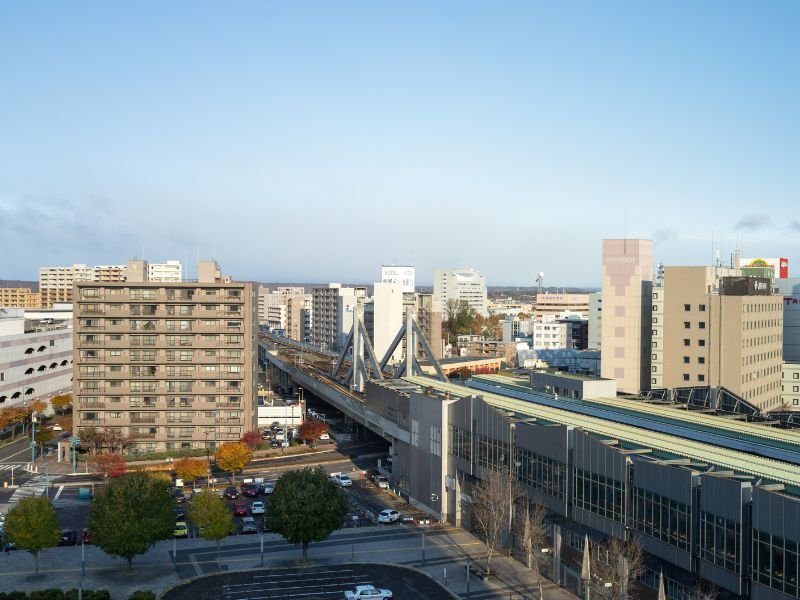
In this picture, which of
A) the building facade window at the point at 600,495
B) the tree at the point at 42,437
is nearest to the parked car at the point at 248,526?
the building facade window at the point at 600,495

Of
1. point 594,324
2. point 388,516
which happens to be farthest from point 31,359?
point 594,324

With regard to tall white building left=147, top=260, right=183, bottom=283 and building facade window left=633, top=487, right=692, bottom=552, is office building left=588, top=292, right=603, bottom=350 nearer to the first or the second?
tall white building left=147, top=260, right=183, bottom=283

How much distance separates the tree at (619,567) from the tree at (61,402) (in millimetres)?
64622

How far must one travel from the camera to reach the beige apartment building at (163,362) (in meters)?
63.3

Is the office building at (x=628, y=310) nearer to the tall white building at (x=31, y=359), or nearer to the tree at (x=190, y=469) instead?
the tree at (x=190, y=469)

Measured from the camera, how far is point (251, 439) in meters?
62.2

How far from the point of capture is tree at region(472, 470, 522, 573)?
3559 centimetres

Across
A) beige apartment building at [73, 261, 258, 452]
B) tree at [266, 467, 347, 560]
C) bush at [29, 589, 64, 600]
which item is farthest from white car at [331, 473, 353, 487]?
bush at [29, 589, 64, 600]

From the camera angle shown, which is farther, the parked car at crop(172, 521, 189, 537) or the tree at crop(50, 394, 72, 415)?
the tree at crop(50, 394, 72, 415)

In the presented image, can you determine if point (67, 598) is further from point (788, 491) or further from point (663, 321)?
point (663, 321)

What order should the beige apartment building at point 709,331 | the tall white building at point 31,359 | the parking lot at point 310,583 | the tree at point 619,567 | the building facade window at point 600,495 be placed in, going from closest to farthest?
the tree at point 619,567
the building facade window at point 600,495
the parking lot at point 310,583
the beige apartment building at point 709,331
the tall white building at point 31,359

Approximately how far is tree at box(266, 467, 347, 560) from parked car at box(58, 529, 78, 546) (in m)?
10.9

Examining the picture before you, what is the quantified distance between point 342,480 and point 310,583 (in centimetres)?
1941

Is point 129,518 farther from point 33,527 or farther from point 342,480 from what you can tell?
point 342,480
